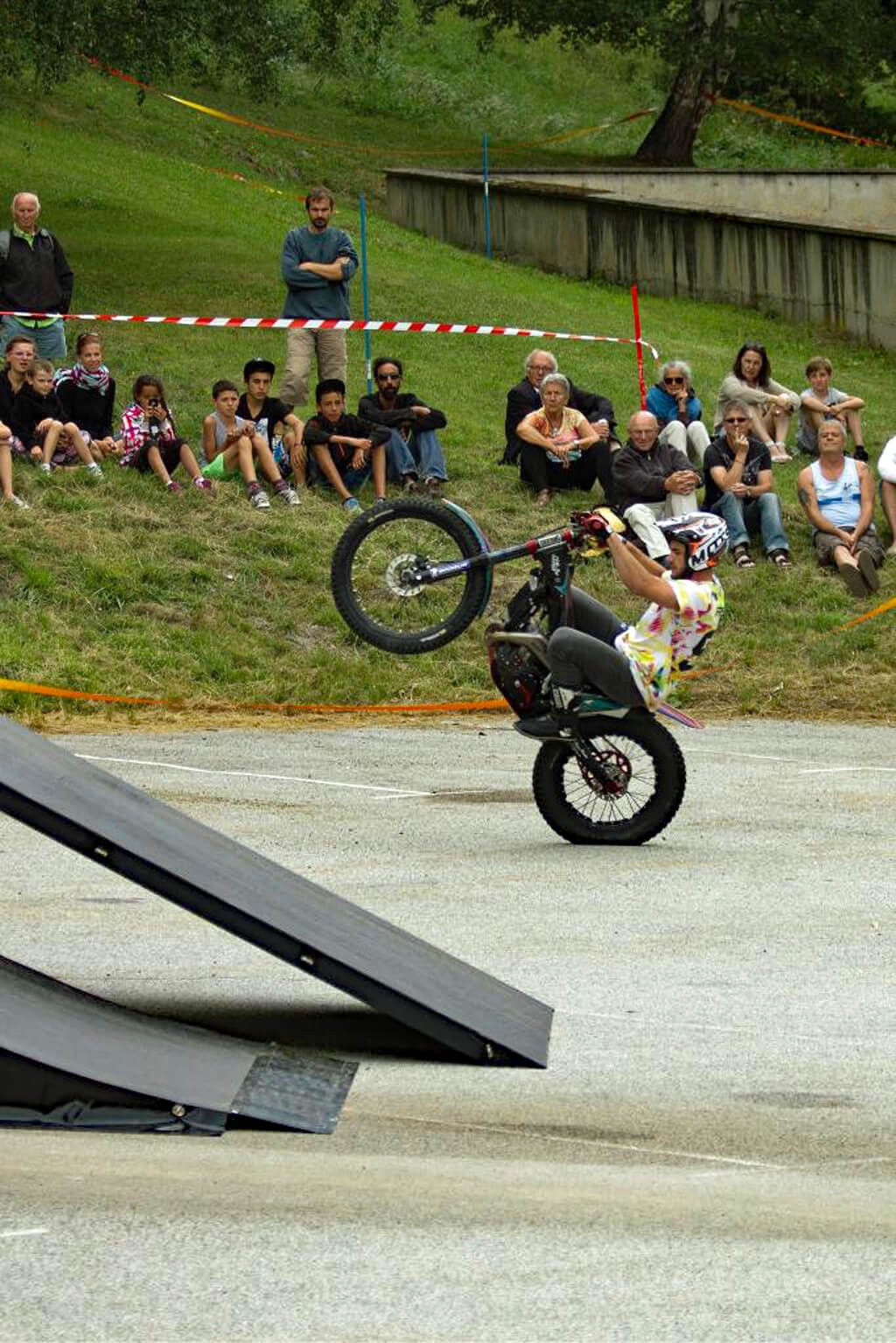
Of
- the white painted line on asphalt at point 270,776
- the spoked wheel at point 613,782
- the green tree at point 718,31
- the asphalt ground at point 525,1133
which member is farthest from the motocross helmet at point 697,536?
the green tree at point 718,31

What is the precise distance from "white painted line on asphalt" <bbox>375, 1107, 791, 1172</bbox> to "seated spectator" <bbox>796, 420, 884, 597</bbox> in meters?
12.0

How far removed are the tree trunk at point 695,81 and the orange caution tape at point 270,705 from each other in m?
25.6

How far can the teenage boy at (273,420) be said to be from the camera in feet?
57.1

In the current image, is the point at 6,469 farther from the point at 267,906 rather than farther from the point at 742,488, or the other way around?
the point at 267,906

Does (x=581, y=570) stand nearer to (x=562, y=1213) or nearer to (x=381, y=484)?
(x=381, y=484)

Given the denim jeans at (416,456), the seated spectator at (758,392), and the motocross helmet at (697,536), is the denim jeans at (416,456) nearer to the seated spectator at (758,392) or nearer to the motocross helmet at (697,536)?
the seated spectator at (758,392)

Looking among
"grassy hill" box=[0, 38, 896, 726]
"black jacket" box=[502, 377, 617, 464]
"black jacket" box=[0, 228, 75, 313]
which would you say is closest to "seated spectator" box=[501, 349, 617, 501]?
"black jacket" box=[502, 377, 617, 464]

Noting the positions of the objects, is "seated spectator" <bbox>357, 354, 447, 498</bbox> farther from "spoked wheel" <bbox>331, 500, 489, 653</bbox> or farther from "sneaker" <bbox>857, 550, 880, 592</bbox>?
"sneaker" <bbox>857, 550, 880, 592</bbox>

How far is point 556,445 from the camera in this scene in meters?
18.0

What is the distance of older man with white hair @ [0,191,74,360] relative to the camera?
1888 centimetres

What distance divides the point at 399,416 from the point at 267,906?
11791 mm

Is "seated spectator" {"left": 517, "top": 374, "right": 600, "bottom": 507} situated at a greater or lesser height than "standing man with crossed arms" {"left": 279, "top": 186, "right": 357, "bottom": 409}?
lesser

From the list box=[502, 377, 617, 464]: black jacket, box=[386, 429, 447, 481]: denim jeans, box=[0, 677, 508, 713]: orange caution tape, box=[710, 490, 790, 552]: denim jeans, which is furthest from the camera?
box=[502, 377, 617, 464]: black jacket

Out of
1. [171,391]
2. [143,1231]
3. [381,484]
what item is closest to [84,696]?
[381,484]
